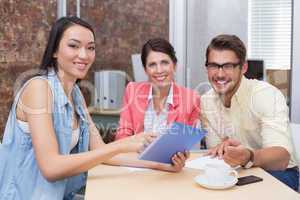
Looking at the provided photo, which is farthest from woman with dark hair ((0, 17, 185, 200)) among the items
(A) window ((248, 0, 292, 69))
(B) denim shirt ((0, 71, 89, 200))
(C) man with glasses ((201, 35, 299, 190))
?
(A) window ((248, 0, 292, 69))

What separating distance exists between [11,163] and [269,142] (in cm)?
117

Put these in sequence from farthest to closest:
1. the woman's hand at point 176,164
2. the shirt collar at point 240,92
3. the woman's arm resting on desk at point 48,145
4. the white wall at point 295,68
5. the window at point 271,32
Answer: the window at point 271,32, the white wall at point 295,68, the shirt collar at point 240,92, the woman's hand at point 176,164, the woman's arm resting on desk at point 48,145

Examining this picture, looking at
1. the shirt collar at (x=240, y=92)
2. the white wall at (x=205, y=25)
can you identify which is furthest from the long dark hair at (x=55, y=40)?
the white wall at (x=205, y=25)

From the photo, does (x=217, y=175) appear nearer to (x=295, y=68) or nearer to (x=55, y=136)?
(x=55, y=136)

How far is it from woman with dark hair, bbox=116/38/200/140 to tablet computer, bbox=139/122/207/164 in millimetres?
720

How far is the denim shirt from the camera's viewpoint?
1.56m

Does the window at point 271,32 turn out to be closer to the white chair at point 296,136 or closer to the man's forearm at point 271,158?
the white chair at point 296,136

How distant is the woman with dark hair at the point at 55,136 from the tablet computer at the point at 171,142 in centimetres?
6

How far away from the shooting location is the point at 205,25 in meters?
3.55

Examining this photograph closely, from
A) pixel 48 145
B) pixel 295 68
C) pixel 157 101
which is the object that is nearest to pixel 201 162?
pixel 48 145

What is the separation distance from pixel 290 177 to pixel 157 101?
913mm

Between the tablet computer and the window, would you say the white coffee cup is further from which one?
the window

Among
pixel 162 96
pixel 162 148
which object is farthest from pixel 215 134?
pixel 162 148

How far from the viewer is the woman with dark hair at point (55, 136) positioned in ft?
4.86
